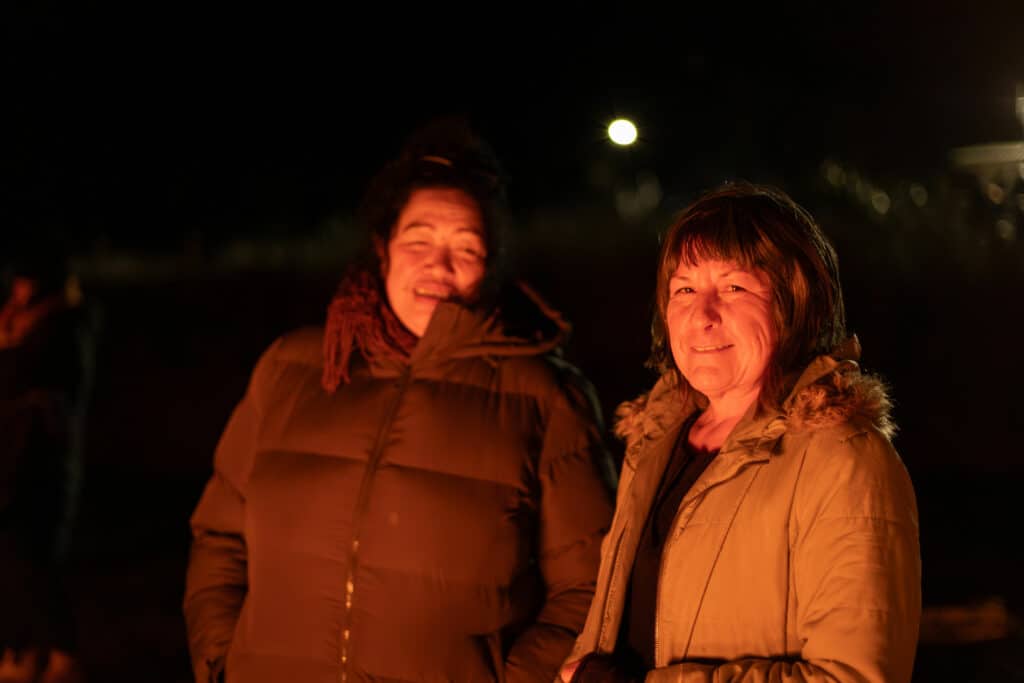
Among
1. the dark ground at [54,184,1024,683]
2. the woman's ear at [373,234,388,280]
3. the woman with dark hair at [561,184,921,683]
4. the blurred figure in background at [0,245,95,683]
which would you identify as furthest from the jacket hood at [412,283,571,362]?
the dark ground at [54,184,1024,683]

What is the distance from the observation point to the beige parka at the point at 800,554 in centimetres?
182

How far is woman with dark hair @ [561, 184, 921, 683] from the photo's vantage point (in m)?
1.84

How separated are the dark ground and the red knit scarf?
3.50 m

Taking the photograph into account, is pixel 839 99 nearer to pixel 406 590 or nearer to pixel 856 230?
pixel 856 230

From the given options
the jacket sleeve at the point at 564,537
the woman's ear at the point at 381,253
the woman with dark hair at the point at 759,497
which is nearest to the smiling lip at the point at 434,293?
the woman's ear at the point at 381,253

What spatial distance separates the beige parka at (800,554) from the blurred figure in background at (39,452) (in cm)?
345

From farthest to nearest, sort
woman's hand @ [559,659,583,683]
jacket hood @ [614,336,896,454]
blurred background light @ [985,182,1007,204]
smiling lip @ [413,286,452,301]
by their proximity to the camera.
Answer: blurred background light @ [985,182,1007,204]
smiling lip @ [413,286,452,301]
woman's hand @ [559,659,583,683]
jacket hood @ [614,336,896,454]

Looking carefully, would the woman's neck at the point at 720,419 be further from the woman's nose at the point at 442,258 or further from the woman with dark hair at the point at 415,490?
the woman's nose at the point at 442,258

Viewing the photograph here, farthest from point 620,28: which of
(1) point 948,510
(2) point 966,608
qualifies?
(2) point 966,608

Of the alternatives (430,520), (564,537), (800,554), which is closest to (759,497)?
(800,554)

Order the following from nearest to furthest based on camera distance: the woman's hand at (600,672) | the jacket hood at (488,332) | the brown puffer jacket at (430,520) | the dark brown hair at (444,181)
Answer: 1. the woman's hand at (600,672)
2. the brown puffer jacket at (430,520)
3. the jacket hood at (488,332)
4. the dark brown hair at (444,181)

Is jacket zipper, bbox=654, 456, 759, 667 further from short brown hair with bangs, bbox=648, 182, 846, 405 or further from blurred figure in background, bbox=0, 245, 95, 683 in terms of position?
blurred figure in background, bbox=0, 245, 95, 683

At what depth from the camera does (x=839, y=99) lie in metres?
9.15

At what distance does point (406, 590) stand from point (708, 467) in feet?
2.96
